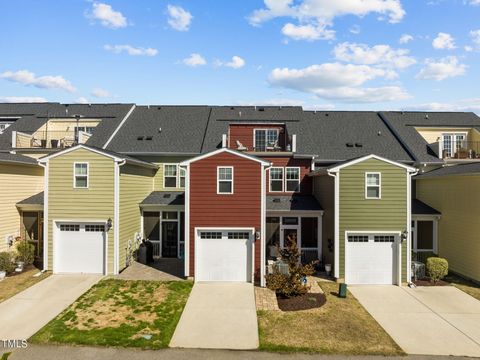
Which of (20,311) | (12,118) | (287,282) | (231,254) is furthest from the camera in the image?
(12,118)

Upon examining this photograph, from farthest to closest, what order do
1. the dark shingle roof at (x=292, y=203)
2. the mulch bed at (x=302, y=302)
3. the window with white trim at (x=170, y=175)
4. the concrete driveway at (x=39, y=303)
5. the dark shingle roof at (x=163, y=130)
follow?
the dark shingle roof at (x=163, y=130), the window with white trim at (x=170, y=175), the dark shingle roof at (x=292, y=203), the mulch bed at (x=302, y=302), the concrete driveway at (x=39, y=303)

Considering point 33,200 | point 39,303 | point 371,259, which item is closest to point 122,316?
point 39,303

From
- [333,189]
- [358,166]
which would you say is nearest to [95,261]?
[333,189]

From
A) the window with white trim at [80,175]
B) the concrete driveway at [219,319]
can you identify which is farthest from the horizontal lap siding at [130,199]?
the concrete driveway at [219,319]

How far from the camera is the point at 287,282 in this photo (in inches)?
550

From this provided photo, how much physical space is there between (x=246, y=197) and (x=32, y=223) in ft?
40.1

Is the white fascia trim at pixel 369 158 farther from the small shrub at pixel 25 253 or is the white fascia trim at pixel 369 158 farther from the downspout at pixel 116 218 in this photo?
Answer: the small shrub at pixel 25 253

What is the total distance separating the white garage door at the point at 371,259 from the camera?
1595cm

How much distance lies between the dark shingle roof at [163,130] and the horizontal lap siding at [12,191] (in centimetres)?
515

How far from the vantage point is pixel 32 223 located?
1838 cm

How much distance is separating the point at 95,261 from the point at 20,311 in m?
4.44

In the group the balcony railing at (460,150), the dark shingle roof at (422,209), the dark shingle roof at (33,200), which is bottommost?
the dark shingle roof at (422,209)

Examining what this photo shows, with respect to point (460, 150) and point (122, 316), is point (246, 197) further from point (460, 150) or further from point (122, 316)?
point (460, 150)

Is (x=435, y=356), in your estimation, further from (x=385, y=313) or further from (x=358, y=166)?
(x=358, y=166)
